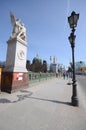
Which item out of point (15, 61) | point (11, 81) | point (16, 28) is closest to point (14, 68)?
point (15, 61)

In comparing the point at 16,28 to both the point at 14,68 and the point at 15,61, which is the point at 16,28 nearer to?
the point at 15,61

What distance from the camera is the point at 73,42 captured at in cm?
653

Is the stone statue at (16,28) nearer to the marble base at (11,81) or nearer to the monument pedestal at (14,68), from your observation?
the monument pedestal at (14,68)

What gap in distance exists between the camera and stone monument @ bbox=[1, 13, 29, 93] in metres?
8.14

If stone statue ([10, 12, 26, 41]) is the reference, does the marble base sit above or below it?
below

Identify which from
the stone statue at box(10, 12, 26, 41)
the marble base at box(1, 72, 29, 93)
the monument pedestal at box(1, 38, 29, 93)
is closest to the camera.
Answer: the marble base at box(1, 72, 29, 93)

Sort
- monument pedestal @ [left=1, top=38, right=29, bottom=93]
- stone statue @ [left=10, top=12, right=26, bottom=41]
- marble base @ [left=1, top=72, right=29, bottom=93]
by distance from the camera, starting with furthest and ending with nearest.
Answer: stone statue @ [left=10, top=12, right=26, bottom=41] → monument pedestal @ [left=1, top=38, right=29, bottom=93] → marble base @ [left=1, top=72, right=29, bottom=93]

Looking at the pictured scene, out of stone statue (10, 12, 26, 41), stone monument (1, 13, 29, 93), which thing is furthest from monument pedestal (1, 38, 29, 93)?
stone statue (10, 12, 26, 41)

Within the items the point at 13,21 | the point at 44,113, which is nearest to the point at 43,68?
the point at 13,21

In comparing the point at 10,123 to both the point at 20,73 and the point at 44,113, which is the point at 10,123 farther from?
the point at 20,73

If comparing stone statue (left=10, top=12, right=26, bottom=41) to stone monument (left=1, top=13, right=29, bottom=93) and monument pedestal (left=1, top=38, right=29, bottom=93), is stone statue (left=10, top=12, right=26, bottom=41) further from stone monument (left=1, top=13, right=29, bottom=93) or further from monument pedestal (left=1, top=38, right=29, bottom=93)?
monument pedestal (left=1, top=38, right=29, bottom=93)

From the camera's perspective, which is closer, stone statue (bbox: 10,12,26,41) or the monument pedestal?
the monument pedestal

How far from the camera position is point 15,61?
28.1ft

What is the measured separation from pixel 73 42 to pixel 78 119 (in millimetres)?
4049
